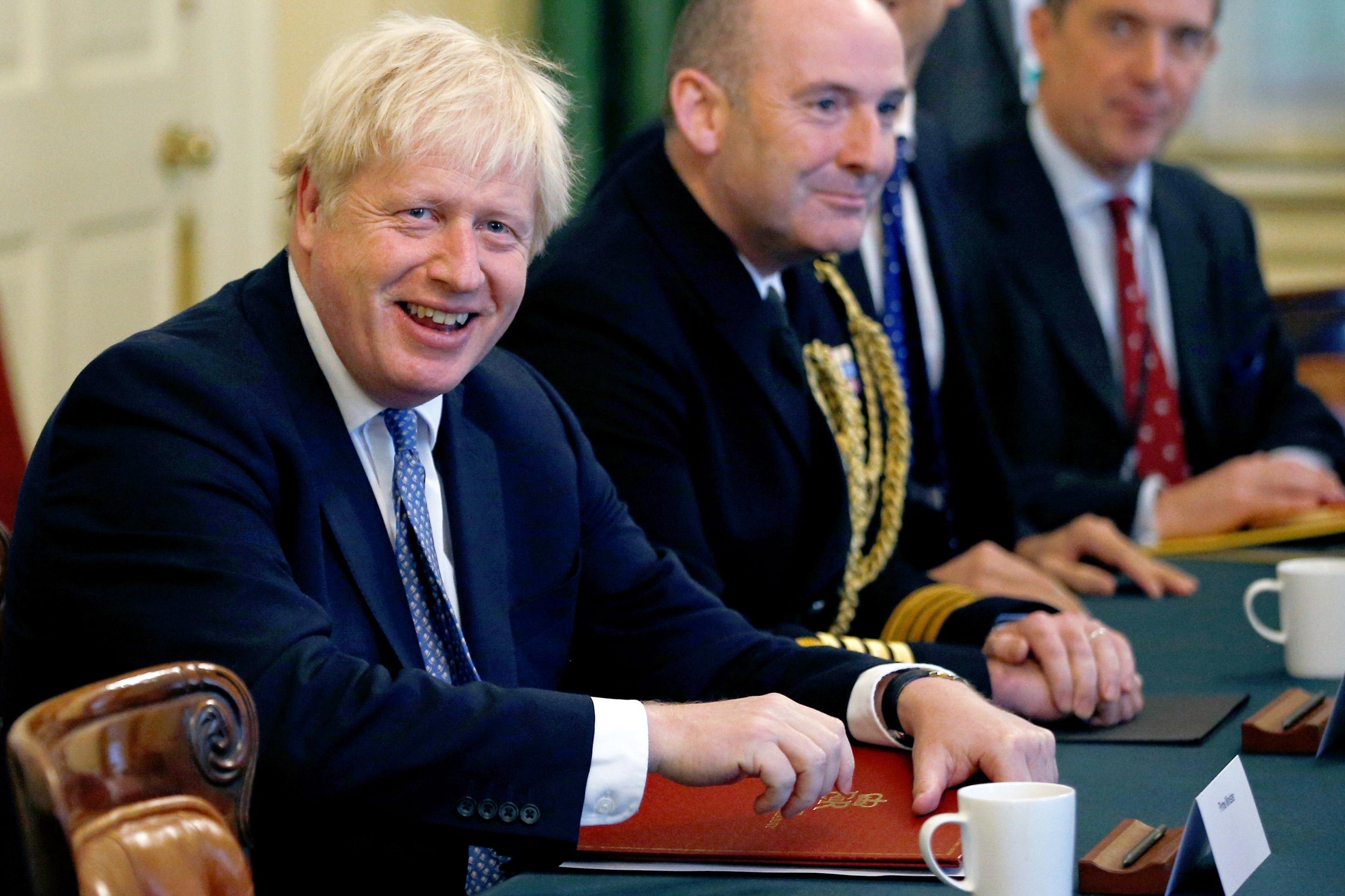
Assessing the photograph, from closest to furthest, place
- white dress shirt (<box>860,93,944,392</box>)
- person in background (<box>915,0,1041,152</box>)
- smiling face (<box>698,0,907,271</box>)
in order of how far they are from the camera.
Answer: smiling face (<box>698,0,907,271</box>) < white dress shirt (<box>860,93,944,392</box>) < person in background (<box>915,0,1041,152</box>)

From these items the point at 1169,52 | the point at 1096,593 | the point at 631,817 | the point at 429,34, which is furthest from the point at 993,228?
the point at 631,817

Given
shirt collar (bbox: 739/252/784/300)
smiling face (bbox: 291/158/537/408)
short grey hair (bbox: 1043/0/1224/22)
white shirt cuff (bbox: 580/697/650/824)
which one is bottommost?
white shirt cuff (bbox: 580/697/650/824)

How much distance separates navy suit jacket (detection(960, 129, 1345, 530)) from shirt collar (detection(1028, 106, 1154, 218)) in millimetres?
31

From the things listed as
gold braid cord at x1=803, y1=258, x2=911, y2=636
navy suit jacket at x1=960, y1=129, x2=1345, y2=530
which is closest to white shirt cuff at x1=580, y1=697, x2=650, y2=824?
gold braid cord at x1=803, y1=258, x2=911, y2=636

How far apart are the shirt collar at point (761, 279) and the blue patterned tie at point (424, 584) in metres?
0.68

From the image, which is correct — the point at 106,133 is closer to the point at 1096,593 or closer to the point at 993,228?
the point at 993,228

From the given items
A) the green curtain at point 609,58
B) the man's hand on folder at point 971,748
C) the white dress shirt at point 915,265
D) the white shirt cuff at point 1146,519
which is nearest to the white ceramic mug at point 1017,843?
the man's hand on folder at point 971,748

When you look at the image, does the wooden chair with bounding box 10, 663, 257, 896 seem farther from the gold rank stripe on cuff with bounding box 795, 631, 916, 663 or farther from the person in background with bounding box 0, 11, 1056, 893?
the gold rank stripe on cuff with bounding box 795, 631, 916, 663

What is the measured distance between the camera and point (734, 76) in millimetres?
2053

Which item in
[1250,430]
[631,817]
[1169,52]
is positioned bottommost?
[1250,430]

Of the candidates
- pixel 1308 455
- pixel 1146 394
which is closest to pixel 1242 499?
pixel 1308 455

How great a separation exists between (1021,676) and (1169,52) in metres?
1.75

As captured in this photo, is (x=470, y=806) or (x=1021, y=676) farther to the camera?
(x=1021, y=676)

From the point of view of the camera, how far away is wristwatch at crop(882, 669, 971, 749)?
1.48 meters
